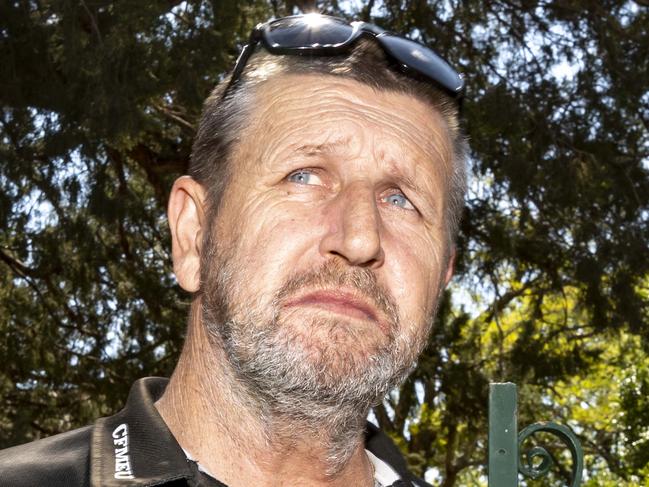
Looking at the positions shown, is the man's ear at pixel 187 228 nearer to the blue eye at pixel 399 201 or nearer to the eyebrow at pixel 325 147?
the eyebrow at pixel 325 147

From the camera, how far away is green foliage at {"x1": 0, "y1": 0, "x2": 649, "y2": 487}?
6105mm

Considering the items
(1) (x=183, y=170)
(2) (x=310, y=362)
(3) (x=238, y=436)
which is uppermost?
(1) (x=183, y=170)

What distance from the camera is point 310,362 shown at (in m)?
1.95

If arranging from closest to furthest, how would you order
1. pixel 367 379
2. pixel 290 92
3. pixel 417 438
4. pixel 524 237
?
pixel 367 379, pixel 290 92, pixel 524 237, pixel 417 438

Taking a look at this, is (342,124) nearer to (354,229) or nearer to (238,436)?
(354,229)

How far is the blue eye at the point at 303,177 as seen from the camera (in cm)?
213

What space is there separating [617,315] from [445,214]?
5384 millimetres

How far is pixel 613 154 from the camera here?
7.08 meters

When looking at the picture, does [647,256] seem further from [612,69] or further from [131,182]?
[131,182]

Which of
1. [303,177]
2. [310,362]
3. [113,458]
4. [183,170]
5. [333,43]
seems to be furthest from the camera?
[183,170]

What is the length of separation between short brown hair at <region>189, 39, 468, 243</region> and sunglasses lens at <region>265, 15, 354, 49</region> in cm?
5

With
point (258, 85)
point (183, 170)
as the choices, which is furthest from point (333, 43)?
point (183, 170)

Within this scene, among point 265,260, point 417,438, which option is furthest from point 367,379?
point 417,438

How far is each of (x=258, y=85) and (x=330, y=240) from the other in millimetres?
468
